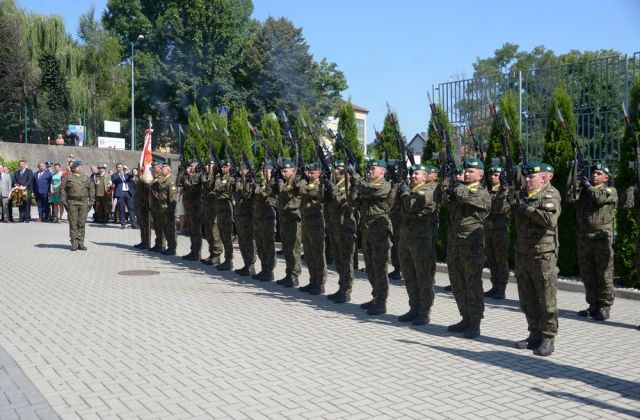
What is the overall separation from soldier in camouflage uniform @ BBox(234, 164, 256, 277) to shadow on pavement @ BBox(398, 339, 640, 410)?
528 centimetres

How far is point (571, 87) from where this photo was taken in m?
12.3

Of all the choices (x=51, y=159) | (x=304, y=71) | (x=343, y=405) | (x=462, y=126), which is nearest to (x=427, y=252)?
(x=343, y=405)

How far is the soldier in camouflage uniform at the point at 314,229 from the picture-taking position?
9.67m

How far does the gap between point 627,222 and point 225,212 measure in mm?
6819

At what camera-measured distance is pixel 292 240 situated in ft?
33.9

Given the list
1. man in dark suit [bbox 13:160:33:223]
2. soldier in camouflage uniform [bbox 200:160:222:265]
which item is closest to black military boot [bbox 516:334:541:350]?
soldier in camouflage uniform [bbox 200:160:222:265]

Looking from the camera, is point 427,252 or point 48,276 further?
point 48,276

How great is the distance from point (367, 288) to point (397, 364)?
14.0ft

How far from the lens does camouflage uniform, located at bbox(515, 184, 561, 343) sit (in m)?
6.32

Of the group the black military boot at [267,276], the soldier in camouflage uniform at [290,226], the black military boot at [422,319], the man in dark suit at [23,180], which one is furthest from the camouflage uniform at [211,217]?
the man in dark suit at [23,180]

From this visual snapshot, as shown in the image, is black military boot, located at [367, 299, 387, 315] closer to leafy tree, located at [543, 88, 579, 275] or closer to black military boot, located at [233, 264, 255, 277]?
black military boot, located at [233, 264, 255, 277]

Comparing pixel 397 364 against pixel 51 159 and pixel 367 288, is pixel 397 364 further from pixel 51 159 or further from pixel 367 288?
pixel 51 159

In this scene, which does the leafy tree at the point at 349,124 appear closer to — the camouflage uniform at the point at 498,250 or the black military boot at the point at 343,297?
the camouflage uniform at the point at 498,250

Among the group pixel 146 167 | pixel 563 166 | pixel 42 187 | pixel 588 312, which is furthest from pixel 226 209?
pixel 42 187
